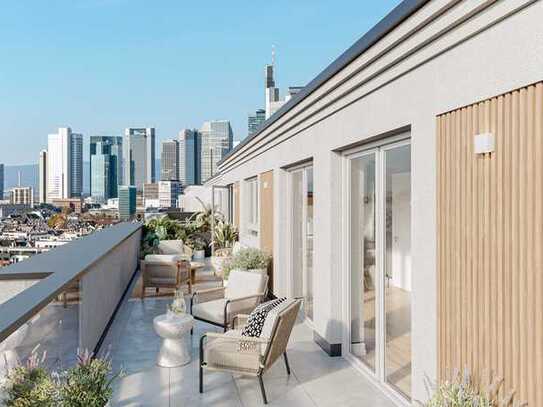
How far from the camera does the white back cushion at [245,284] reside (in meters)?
6.57

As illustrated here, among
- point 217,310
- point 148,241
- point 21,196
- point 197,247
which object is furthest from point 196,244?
point 21,196

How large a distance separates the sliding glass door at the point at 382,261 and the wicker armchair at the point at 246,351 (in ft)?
3.18

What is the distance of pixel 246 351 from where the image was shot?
14.5 ft

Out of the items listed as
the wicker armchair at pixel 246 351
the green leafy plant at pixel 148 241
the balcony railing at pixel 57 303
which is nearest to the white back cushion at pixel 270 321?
the wicker armchair at pixel 246 351

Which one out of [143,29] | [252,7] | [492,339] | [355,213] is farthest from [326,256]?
[143,29]

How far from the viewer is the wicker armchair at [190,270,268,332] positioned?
237 inches

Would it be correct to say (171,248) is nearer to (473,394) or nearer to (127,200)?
(473,394)

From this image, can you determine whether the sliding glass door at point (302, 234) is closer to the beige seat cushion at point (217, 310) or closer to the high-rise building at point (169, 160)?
the beige seat cushion at point (217, 310)

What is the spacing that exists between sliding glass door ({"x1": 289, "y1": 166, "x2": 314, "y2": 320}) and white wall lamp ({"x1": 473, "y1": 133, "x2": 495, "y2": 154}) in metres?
3.92

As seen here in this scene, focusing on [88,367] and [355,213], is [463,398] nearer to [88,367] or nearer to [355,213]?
[88,367]

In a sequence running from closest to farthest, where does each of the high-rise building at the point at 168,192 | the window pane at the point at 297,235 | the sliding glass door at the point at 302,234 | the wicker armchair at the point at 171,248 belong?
the sliding glass door at the point at 302,234, the window pane at the point at 297,235, the wicker armchair at the point at 171,248, the high-rise building at the point at 168,192

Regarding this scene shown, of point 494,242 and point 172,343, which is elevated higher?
point 494,242

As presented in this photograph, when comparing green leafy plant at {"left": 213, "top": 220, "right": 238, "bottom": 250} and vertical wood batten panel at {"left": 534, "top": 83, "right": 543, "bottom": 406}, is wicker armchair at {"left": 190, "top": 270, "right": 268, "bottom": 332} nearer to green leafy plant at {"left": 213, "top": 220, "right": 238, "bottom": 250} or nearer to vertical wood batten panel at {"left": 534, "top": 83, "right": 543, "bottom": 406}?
vertical wood batten panel at {"left": 534, "top": 83, "right": 543, "bottom": 406}

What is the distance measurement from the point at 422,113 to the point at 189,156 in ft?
543
